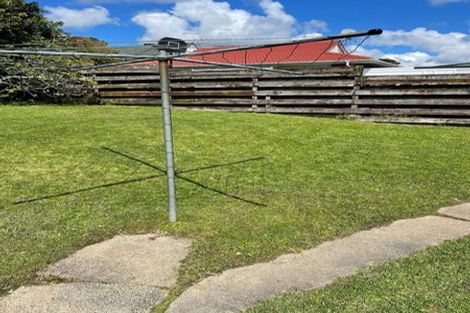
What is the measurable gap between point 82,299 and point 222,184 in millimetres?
2552

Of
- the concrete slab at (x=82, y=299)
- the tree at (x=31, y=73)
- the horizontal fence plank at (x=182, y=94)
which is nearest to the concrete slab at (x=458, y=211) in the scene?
the concrete slab at (x=82, y=299)

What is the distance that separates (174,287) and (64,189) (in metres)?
2.49

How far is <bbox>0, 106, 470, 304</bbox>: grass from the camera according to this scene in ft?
10.3

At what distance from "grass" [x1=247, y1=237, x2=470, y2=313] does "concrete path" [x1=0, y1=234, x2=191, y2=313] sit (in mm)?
679

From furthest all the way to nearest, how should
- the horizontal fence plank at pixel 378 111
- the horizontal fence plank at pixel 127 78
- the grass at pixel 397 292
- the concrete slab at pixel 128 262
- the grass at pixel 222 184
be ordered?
the horizontal fence plank at pixel 127 78, the horizontal fence plank at pixel 378 111, the grass at pixel 222 184, the concrete slab at pixel 128 262, the grass at pixel 397 292

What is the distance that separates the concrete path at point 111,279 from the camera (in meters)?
2.25

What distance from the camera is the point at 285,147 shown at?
22.3 feet

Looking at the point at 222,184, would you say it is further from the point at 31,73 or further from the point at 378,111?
the point at 31,73

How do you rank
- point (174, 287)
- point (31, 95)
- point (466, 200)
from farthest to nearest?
point (31, 95), point (466, 200), point (174, 287)

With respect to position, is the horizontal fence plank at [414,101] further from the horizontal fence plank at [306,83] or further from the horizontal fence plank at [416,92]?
the horizontal fence plank at [306,83]

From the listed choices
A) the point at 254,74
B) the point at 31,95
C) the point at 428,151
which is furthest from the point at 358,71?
the point at 31,95

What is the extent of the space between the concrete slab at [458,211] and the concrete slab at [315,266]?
7.5 inches

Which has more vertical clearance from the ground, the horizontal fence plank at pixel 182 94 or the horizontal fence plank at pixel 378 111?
the horizontal fence plank at pixel 182 94

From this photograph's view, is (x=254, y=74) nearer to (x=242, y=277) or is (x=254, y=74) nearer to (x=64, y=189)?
(x=64, y=189)
